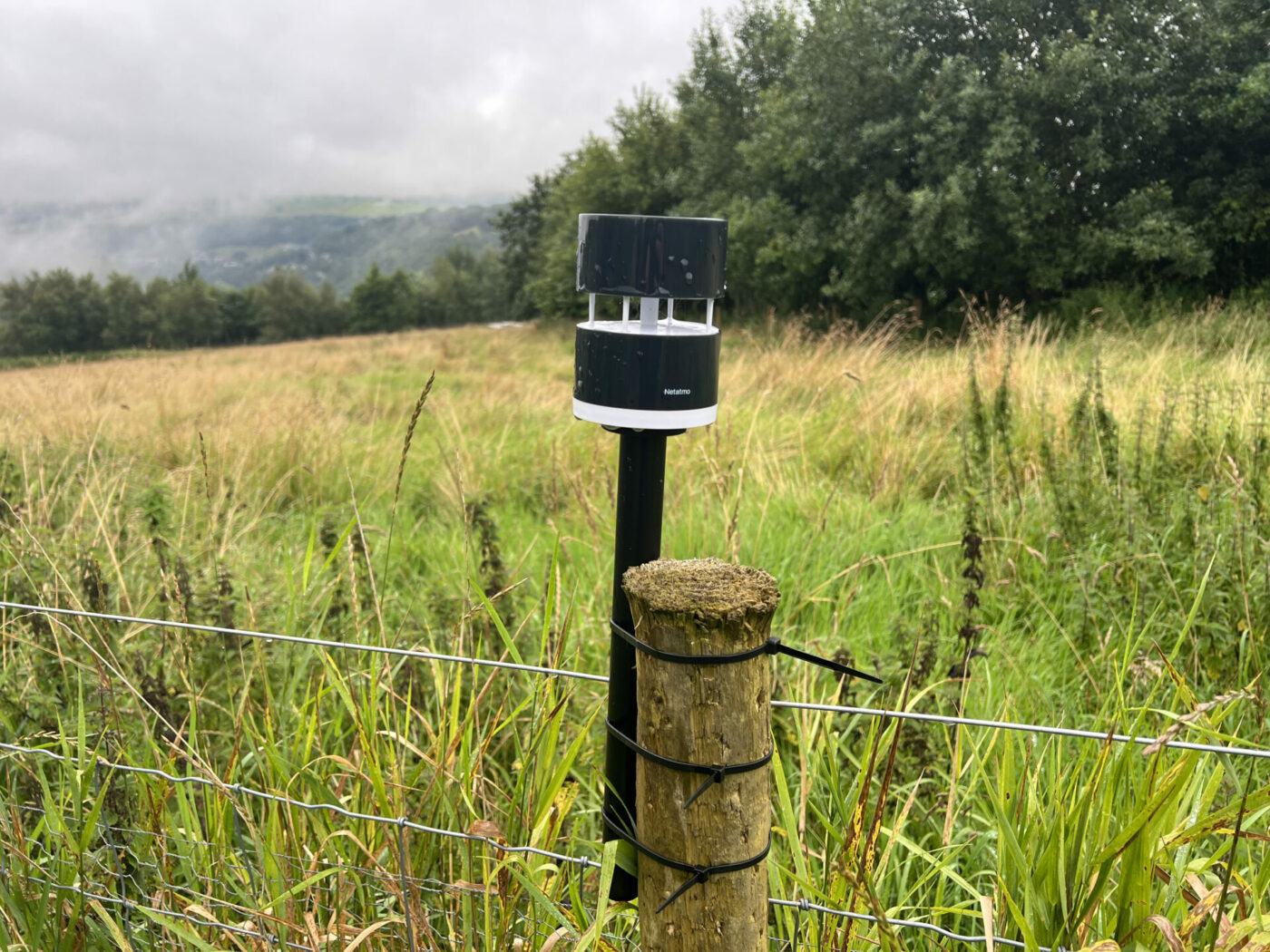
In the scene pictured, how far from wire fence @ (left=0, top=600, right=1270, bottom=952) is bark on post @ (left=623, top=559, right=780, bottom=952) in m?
0.29

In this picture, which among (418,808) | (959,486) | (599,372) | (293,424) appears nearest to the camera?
(599,372)

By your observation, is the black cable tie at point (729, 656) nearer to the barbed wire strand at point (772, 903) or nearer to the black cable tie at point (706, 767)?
the black cable tie at point (706, 767)

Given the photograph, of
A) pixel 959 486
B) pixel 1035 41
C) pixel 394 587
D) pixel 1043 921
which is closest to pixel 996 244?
pixel 1035 41

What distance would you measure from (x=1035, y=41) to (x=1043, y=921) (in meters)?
16.2

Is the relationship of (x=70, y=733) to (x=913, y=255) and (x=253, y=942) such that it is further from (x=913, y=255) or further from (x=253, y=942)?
(x=913, y=255)

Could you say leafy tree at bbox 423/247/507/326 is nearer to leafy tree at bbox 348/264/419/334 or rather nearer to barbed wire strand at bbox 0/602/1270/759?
leafy tree at bbox 348/264/419/334

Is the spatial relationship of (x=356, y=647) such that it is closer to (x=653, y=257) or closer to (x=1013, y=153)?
(x=653, y=257)

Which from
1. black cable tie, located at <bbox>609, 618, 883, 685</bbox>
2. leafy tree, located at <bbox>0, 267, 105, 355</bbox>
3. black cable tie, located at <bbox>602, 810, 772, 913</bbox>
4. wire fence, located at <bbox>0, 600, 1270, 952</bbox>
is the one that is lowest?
wire fence, located at <bbox>0, 600, 1270, 952</bbox>

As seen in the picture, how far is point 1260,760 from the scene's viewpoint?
1956 mm

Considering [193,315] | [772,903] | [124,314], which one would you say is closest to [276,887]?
[772,903]

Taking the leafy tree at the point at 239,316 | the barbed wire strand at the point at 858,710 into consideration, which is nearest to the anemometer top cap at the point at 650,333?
the barbed wire strand at the point at 858,710

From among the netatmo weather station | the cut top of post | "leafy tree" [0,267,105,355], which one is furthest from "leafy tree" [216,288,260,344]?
the cut top of post

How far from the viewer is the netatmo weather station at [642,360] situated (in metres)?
1.04

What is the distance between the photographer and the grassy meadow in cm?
132
